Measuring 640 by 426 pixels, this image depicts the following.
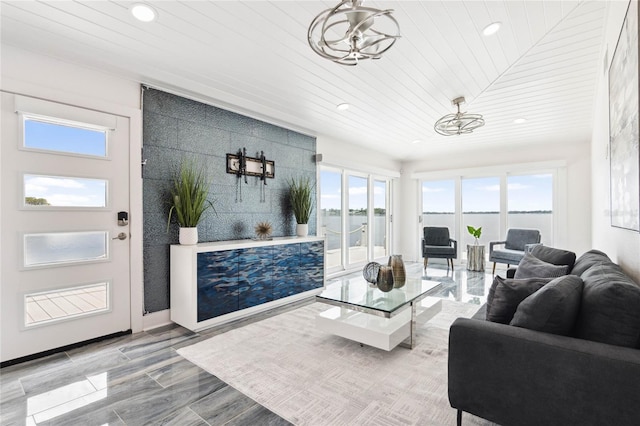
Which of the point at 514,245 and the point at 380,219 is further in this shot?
the point at 380,219

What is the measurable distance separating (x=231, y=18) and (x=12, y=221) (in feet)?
7.38

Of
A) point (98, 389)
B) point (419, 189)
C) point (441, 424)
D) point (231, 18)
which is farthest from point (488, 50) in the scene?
point (419, 189)

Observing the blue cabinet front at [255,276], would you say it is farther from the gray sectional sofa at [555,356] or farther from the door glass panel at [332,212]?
the gray sectional sofa at [555,356]

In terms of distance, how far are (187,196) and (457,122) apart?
318cm

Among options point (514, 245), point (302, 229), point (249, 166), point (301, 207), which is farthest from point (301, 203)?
point (514, 245)

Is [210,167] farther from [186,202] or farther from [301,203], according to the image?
[301,203]

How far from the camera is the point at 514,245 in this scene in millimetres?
5559

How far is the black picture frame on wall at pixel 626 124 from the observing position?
4.51ft

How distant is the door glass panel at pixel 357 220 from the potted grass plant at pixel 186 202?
127 inches

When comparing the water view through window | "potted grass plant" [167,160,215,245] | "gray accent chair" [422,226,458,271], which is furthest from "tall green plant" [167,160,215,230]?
the water view through window

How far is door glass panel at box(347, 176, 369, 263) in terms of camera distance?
5961mm

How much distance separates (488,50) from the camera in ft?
8.70

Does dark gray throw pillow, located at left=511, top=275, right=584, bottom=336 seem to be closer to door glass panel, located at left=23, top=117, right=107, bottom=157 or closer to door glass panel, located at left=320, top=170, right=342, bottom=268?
door glass panel, located at left=23, top=117, right=107, bottom=157

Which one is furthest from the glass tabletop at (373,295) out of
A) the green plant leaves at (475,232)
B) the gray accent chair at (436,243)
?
the green plant leaves at (475,232)
